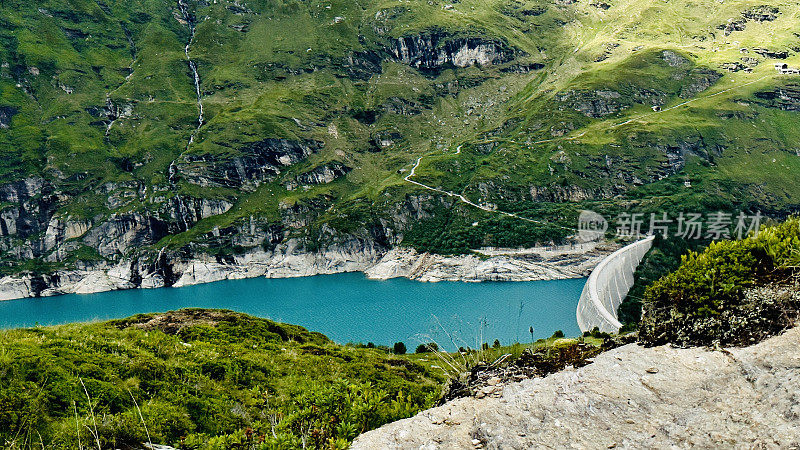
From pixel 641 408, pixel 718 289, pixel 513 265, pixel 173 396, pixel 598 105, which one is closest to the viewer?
pixel 641 408

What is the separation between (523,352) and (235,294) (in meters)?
131

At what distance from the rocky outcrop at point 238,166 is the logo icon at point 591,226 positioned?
418ft

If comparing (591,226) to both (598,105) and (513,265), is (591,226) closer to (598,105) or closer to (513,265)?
(513,265)

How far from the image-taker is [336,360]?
19.9m

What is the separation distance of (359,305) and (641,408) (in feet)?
324

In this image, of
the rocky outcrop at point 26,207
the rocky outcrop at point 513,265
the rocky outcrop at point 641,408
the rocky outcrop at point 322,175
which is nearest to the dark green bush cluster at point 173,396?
the rocky outcrop at point 641,408

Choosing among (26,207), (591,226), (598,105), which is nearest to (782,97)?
(598,105)

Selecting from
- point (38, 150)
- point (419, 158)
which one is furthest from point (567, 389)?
point (38, 150)

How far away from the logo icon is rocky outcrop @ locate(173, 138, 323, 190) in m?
127

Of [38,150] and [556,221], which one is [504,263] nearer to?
[556,221]

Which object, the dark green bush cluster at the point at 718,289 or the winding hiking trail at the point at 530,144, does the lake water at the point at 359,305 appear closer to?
the winding hiking trail at the point at 530,144

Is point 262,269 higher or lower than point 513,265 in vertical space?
higher

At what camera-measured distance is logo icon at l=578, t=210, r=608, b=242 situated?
129 metres

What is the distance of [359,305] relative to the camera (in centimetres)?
10131
